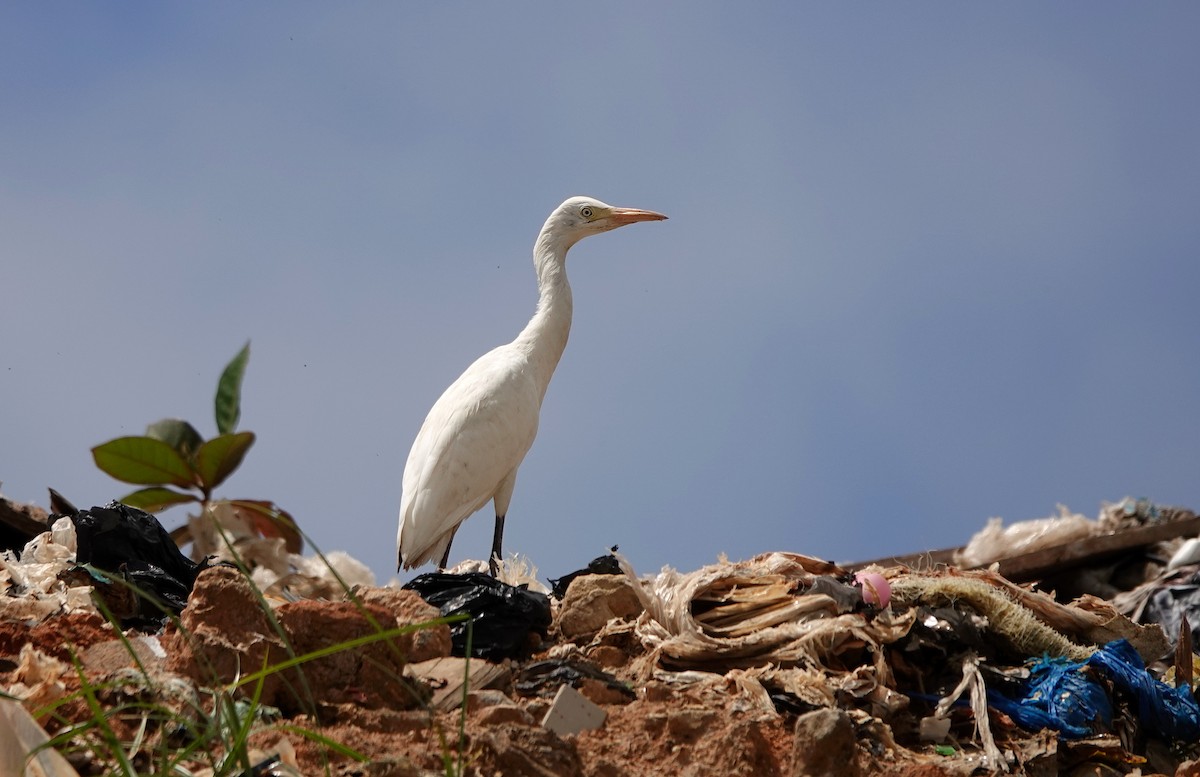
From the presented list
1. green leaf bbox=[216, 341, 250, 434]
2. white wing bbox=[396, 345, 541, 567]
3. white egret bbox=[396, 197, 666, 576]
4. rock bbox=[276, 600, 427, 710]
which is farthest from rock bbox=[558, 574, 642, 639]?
green leaf bbox=[216, 341, 250, 434]

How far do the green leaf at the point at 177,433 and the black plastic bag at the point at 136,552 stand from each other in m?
7.42

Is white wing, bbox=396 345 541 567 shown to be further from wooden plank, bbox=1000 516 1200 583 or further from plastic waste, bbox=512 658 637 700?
wooden plank, bbox=1000 516 1200 583

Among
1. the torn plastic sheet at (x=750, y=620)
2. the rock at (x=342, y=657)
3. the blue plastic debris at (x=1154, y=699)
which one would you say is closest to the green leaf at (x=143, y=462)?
the torn plastic sheet at (x=750, y=620)

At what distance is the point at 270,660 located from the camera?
3510 mm

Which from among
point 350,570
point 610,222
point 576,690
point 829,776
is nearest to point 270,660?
point 576,690

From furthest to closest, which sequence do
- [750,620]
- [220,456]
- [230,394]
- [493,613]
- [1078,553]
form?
[230,394]
[220,456]
[1078,553]
[750,620]
[493,613]

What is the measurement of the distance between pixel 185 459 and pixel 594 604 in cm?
721

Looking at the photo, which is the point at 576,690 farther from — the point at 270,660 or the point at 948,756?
the point at 948,756

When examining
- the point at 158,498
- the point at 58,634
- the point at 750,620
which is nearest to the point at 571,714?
the point at 750,620

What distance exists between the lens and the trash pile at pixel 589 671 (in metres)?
3.16

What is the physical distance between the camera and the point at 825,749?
3.33 metres

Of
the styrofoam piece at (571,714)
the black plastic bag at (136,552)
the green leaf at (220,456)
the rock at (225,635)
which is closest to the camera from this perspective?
the rock at (225,635)

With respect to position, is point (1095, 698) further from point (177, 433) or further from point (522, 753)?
point (177, 433)

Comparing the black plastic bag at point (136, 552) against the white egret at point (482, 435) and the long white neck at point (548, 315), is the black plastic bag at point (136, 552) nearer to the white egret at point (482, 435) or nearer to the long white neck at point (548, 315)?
the white egret at point (482, 435)
